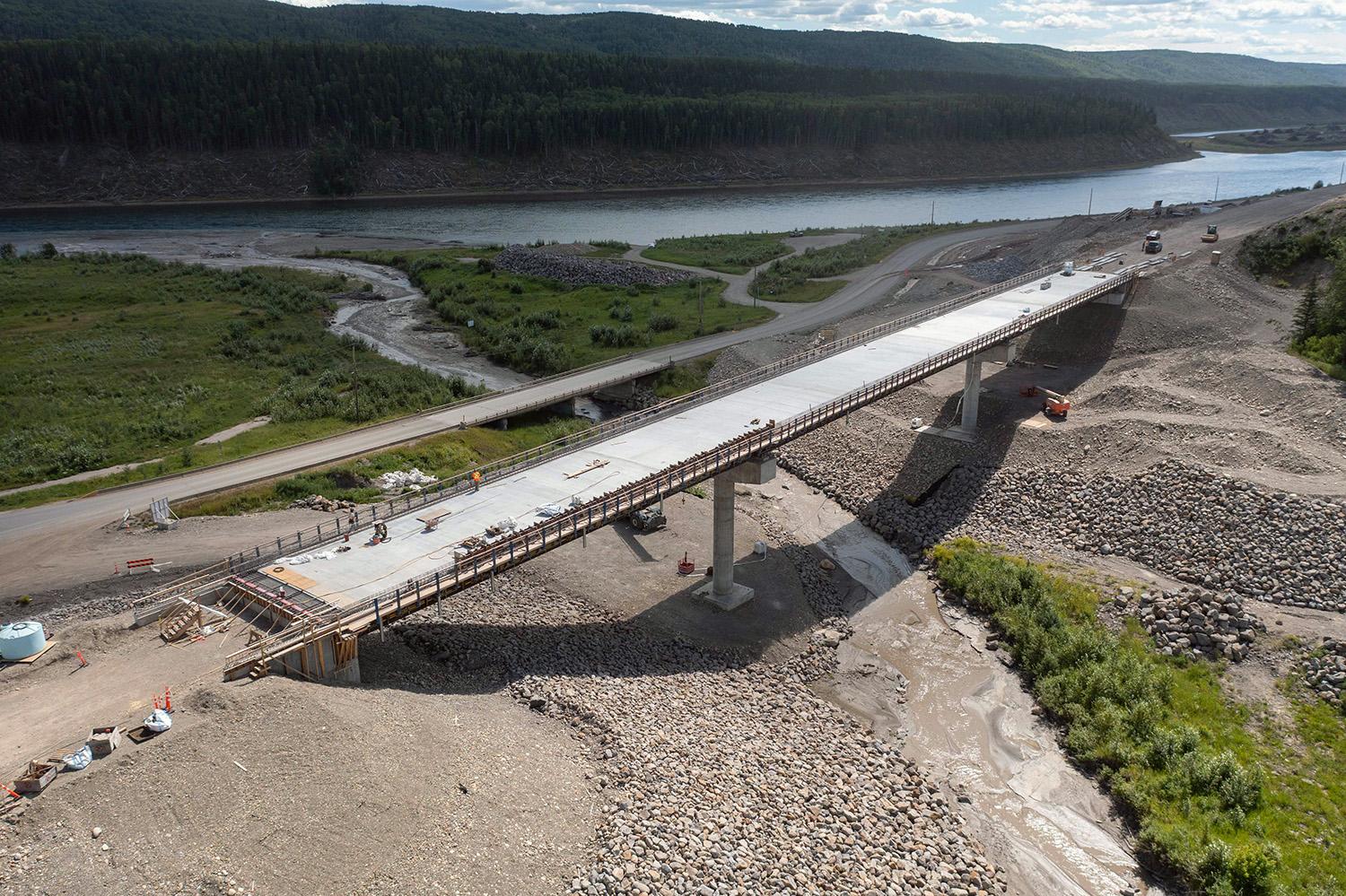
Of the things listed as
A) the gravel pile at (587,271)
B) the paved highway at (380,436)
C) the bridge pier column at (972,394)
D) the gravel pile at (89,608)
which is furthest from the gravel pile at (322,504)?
the gravel pile at (587,271)

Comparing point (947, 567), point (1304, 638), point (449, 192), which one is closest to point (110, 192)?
point (449, 192)

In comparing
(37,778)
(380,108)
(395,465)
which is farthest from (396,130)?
(37,778)

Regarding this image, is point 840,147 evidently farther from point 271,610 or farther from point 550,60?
point 271,610

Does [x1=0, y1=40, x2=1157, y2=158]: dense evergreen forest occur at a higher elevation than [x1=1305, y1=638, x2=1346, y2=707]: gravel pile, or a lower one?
higher

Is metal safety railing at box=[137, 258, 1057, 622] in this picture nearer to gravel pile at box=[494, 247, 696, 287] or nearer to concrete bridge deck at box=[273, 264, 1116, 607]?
concrete bridge deck at box=[273, 264, 1116, 607]

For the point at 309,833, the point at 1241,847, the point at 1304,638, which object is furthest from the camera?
the point at 1304,638

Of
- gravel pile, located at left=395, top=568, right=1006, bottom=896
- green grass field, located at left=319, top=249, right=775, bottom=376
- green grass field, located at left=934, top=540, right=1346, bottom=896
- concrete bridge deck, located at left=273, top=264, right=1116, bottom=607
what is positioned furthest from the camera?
green grass field, located at left=319, top=249, right=775, bottom=376

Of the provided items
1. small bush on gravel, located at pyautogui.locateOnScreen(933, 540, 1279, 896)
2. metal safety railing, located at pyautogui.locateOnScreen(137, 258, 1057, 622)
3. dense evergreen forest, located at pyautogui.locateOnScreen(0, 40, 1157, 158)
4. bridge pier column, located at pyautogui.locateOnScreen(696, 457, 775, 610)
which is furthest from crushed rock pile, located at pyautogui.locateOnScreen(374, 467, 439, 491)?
dense evergreen forest, located at pyautogui.locateOnScreen(0, 40, 1157, 158)
